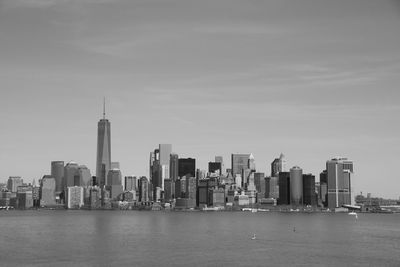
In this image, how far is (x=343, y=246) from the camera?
102250mm

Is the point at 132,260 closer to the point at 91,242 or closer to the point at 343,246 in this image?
the point at 91,242

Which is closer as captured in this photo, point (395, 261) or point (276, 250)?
point (395, 261)

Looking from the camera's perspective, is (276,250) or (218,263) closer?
(218,263)

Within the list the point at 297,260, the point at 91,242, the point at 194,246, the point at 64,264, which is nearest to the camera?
the point at 64,264

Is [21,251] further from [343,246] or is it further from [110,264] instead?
[343,246]

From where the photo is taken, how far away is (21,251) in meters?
88.8

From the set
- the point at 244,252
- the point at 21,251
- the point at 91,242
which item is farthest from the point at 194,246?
the point at 21,251

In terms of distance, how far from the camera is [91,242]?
10575 cm

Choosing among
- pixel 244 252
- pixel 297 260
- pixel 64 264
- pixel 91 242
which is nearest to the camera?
pixel 64 264

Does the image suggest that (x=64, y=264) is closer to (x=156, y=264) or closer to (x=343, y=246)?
(x=156, y=264)

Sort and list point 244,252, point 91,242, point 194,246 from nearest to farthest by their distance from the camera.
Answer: point 244,252 < point 194,246 < point 91,242

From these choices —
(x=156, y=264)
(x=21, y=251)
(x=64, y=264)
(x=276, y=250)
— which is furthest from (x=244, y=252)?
(x=21, y=251)

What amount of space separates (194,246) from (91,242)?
797 inches

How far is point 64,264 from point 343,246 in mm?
51147
